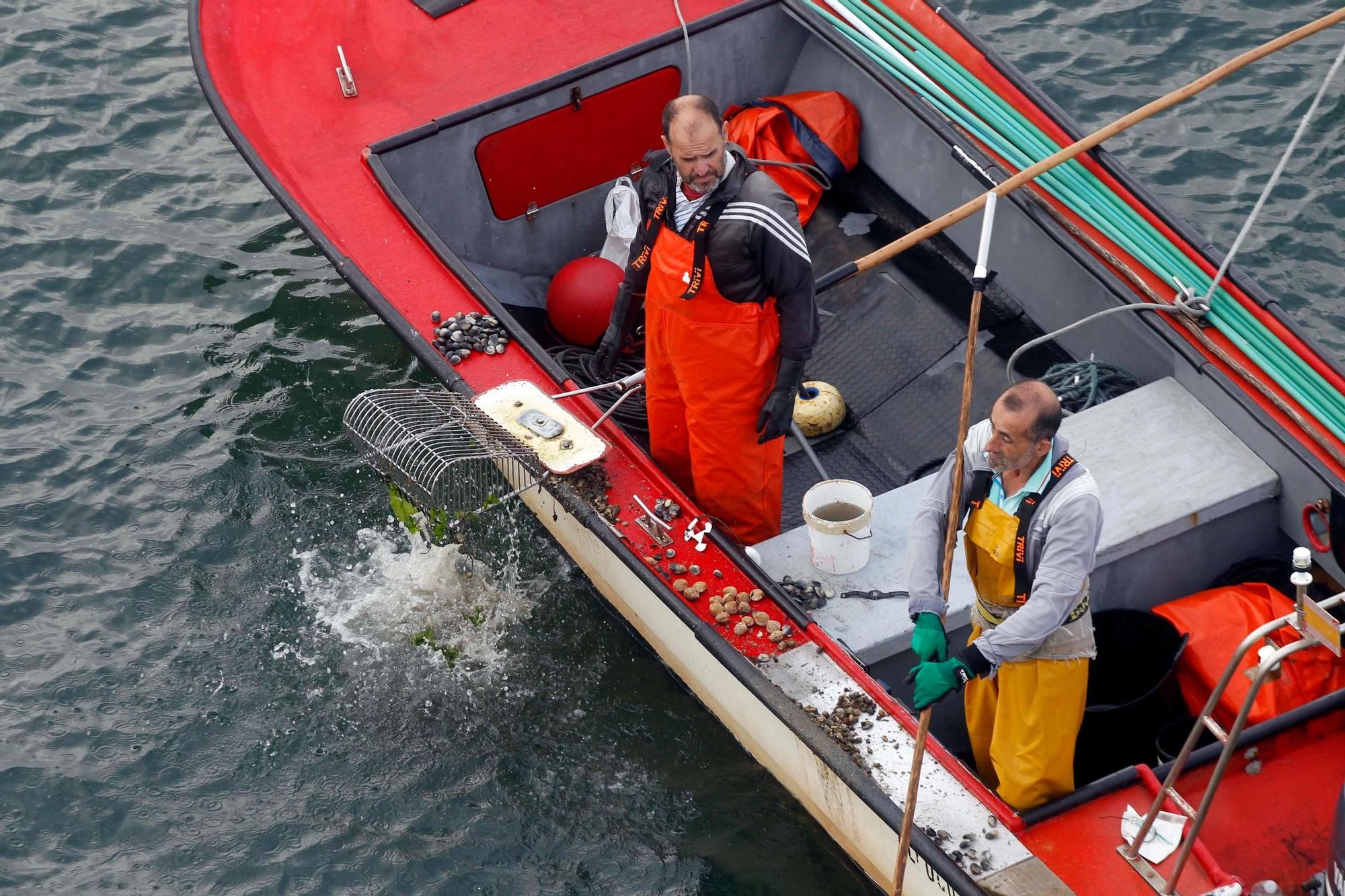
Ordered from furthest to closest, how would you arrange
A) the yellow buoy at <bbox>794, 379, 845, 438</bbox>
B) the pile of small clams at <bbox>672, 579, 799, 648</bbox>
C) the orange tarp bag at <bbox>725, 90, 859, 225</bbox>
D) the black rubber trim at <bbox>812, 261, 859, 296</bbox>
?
1. the orange tarp bag at <bbox>725, 90, 859, 225</bbox>
2. the yellow buoy at <bbox>794, 379, 845, 438</bbox>
3. the black rubber trim at <bbox>812, 261, 859, 296</bbox>
4. the pile of small clams at <bbox>672, 579, 799, 648</bbox>

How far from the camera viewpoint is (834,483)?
14.5 ft

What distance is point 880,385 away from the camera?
5582mm

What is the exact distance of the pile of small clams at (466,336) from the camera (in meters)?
4.85

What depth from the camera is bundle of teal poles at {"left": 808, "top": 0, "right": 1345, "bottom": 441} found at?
14.9 feet

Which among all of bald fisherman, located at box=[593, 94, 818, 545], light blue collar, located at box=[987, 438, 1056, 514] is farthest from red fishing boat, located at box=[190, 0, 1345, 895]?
light blue collar, located at box=[987, 438, 1056, 514]

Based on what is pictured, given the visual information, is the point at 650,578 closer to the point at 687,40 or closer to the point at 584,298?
the point at 584,298

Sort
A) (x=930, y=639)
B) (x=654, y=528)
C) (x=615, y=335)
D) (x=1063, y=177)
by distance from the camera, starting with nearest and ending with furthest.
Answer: (x=930, y=639) < (x=654, y=528) < (x=615, y=335) < (x=1063, y=177)

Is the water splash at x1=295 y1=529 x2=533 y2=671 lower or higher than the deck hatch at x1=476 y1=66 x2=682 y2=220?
lower

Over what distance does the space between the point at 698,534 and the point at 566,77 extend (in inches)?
96.4

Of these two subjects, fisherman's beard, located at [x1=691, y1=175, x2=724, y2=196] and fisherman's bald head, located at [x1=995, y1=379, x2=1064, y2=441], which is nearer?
fisherman's bald head, located at [x1=995, y1=379, x2=1064, y2=441]

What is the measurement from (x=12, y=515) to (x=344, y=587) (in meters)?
1.57

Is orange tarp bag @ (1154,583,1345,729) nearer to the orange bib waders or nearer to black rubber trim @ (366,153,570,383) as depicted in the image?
the orange bib waders

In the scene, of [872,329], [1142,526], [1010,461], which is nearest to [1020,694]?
[1010,461]

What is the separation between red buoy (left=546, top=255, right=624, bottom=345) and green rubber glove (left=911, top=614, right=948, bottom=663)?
2.45 meters
